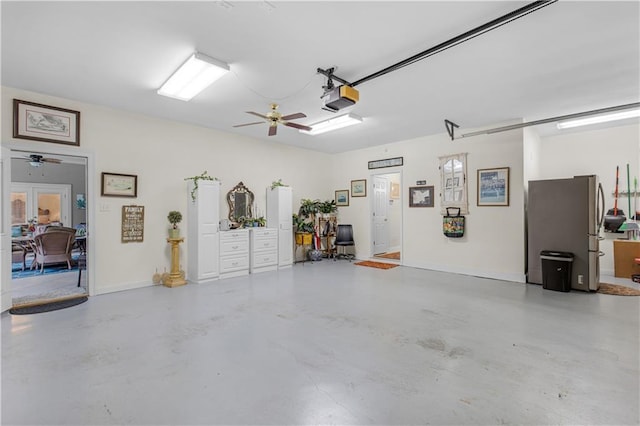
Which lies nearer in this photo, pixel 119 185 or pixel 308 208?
pixel 119 185

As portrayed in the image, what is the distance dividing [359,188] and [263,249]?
308 centimetres

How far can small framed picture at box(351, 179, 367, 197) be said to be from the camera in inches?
307

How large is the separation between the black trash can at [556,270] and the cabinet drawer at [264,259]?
486 cm

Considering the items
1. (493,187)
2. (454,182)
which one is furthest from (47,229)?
(493,187)

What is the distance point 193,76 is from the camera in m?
3.48

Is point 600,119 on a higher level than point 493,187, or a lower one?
higher

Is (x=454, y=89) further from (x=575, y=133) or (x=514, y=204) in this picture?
(x=575, y=133)

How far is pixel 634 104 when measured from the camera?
4285 mm

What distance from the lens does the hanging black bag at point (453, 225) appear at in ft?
19.5

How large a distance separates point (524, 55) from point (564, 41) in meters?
0.33

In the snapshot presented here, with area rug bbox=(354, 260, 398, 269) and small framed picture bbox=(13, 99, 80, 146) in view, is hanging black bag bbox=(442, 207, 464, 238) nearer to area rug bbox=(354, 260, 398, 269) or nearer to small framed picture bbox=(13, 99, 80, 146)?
area rug bbox=(354, 260, 398, 269)

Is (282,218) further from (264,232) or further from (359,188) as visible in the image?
(359,188)

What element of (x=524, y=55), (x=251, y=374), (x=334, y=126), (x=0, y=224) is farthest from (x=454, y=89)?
(x=0, y=224)

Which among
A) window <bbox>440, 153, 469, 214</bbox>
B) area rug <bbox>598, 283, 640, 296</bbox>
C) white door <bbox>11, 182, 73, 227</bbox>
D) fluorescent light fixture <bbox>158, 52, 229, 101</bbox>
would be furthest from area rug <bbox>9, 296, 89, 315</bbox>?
area rug <bbox>598, 283, 640, 296</bbox>
